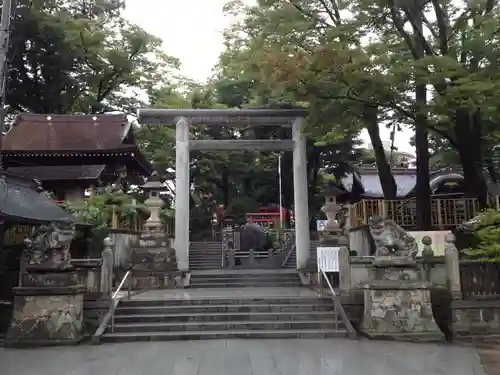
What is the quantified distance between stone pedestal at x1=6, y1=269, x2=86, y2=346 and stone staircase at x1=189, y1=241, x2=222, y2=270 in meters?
10.9

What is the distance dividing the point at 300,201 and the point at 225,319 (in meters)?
7.69

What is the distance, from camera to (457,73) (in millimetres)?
11781

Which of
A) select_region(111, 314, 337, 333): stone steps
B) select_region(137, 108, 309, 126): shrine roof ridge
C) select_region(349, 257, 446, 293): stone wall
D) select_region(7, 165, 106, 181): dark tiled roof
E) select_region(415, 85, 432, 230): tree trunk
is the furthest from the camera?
select_region(7, 165, 106, 181): dark tiled roof

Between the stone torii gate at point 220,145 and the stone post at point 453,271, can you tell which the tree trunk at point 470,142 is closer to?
the stone torii gate at point 220,145

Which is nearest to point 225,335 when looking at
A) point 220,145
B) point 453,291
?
point 453,291

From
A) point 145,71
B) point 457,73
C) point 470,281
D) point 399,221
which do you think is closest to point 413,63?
point 457,73

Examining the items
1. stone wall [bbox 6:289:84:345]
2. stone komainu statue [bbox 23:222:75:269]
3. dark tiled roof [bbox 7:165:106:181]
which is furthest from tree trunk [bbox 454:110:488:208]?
dark tiled roof [bbox 7:165:106:181]

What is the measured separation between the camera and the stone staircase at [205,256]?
20938 millimetres

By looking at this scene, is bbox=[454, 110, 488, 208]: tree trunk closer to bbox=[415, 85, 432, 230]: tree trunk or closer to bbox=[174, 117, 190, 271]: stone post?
bbox=[415, 85, 432, 230]: tree trunk

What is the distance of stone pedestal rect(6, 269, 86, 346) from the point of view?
30.4 ft

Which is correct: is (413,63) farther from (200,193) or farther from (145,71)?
(200,193)

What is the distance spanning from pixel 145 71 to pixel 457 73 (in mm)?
20715

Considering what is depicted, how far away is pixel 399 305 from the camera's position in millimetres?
9625

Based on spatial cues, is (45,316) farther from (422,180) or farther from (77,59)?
(77,59)
